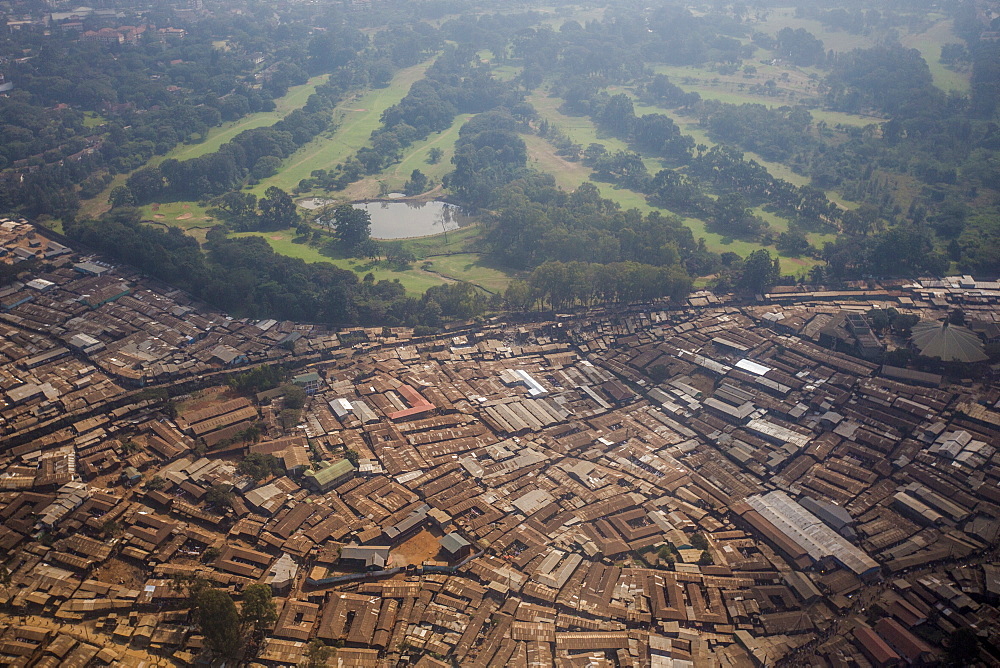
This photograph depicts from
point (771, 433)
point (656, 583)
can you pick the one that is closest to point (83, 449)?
point (656, 583)

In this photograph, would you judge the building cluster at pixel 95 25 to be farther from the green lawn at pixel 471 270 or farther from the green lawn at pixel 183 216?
the green lawn at pixel 471 270

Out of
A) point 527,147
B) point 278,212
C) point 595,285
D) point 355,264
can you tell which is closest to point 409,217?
point 355,264

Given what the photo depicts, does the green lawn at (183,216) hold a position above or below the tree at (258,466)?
below

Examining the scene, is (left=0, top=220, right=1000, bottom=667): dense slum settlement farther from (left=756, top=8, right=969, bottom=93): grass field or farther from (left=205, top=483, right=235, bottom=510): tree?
(left=756, top=8, right=969, bottom=93): grass field

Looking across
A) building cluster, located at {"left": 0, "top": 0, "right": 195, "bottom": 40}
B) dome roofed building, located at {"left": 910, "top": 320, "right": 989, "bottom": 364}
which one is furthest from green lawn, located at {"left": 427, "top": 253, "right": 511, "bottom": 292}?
building cluster, located at {"left": 0, "top": 0, "right": 195, "bottom": 40}

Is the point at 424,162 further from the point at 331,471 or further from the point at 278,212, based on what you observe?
the point at 331,471

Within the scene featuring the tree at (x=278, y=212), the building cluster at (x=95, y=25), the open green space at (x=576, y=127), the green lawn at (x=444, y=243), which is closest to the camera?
the green lawn at (x=444, y=243)

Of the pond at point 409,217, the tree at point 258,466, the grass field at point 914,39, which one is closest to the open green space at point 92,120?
the pond at point 409,217
